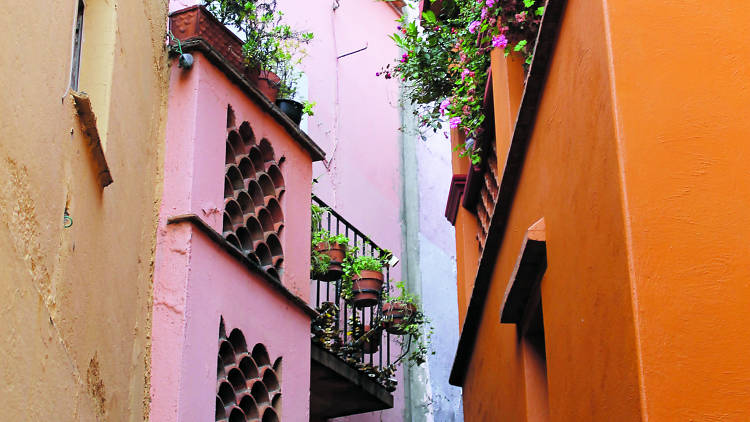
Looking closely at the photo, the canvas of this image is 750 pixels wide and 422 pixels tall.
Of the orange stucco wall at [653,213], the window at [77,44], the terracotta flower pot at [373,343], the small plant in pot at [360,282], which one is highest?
the small plant in pot at [360,282]

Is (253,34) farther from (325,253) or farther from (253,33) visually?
(325,253)

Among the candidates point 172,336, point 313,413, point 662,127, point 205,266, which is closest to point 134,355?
point 172,336

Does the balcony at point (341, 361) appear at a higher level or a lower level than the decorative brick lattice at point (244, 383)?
higher

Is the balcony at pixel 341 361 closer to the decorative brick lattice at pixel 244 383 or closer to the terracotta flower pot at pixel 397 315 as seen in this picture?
the terracotta flower pot at pixel 397 315

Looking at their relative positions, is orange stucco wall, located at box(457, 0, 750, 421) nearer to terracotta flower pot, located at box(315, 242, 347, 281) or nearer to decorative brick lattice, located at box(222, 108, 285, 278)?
decorative brick lattice, located at box(222, 108, 285, 278)

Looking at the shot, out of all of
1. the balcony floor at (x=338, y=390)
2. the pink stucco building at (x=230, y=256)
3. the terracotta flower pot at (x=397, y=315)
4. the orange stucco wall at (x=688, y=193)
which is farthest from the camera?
the terracotta flower pot at (x=397, y=315)

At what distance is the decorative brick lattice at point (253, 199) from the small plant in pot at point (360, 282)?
2379 mm

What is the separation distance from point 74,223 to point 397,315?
21.4 feet

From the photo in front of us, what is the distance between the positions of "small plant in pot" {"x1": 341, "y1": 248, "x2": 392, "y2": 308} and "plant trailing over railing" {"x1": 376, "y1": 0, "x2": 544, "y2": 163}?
1.78m

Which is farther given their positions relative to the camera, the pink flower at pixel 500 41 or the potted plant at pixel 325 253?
the potted plant at pixel 325 253

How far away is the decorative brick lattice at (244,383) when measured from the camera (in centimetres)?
788

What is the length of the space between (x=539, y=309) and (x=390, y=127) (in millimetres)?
8680

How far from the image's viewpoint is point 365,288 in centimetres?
1159

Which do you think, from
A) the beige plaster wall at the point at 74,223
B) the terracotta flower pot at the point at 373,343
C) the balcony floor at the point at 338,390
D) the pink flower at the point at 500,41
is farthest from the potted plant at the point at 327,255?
the pink flower at the point at 500,41
